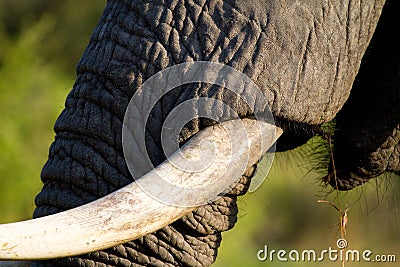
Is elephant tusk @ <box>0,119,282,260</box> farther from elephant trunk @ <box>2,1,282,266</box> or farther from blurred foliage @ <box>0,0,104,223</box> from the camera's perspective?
blurred foliage @ <box>0,0,104,223</box>

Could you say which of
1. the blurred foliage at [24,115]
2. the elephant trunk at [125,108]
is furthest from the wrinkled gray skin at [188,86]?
the blurred foliage at [24,115]

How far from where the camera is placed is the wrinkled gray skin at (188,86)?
97.0 inches

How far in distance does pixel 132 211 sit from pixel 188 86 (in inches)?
12.5

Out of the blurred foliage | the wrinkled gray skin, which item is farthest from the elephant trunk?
the blurred foliage

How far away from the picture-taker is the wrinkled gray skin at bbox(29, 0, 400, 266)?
2.46 metres

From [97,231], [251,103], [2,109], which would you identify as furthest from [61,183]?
[2,109]

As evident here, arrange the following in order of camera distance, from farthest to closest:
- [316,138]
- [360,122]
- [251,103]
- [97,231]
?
[316,138] → [360,122] → [251,103] → [97,231]

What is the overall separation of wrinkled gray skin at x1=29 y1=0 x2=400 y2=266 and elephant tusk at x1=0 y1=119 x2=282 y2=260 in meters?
0.06

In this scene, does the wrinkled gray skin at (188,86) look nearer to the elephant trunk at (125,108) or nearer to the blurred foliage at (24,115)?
the elephant trunk at (125,108)

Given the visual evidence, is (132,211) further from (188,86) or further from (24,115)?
(24,115)

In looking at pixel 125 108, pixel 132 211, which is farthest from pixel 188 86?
pixel 132 211

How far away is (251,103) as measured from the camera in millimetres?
2465

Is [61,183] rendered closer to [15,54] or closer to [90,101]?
[90,101]

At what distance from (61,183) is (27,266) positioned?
7.8 inches
